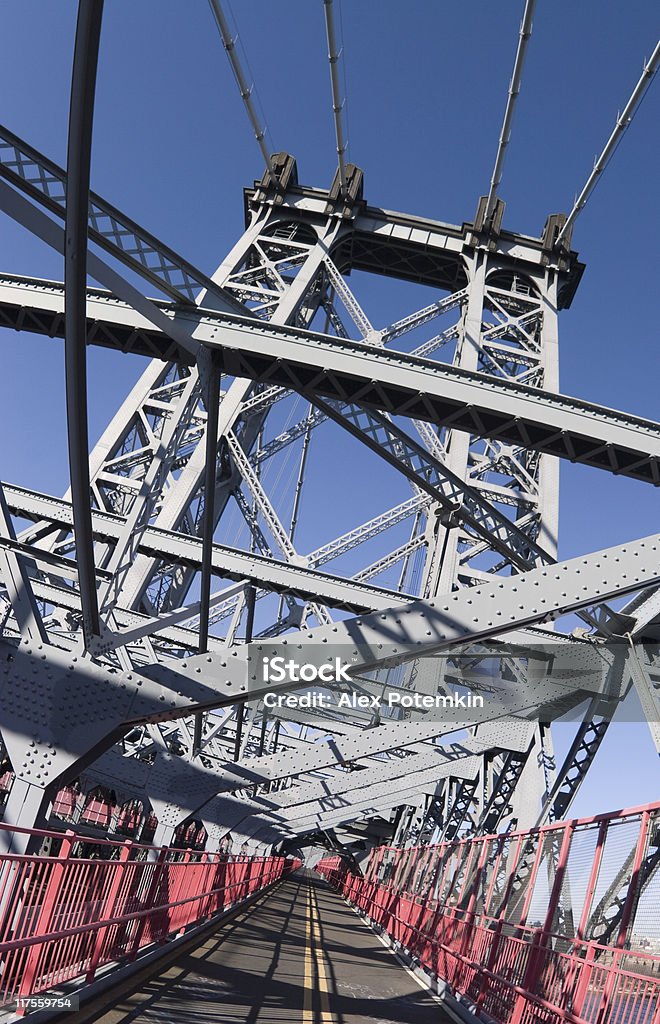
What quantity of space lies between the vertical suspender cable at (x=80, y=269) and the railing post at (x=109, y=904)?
3.04 metres

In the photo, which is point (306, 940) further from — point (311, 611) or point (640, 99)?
point (640, 99)

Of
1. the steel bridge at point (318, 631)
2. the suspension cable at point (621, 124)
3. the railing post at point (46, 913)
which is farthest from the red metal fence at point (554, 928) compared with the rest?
the suspension cable at point (621, 124)

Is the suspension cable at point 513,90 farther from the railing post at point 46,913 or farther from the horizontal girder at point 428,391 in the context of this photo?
the railing post at point 46,913

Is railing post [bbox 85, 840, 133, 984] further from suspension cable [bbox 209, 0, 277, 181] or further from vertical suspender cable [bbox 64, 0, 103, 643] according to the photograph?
suspension cable [bbox 209, 0, 277, 181]

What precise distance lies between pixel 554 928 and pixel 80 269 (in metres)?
8.50

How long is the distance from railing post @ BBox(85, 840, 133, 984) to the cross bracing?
1251 millimetres

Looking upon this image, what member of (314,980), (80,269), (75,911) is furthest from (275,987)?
(80,269)

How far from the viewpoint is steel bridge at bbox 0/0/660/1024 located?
730 centimetres

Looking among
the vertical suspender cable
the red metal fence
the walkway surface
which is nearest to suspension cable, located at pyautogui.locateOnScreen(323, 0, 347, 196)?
the vertical suspender cable

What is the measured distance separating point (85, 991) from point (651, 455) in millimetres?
7549

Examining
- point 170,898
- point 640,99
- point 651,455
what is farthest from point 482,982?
point 640,99

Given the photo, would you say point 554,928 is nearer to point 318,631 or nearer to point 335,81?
point 318,631

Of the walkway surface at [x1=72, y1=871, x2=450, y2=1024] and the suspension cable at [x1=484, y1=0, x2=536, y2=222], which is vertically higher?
the suspension cable at [x1=484, y1=0, x2=536, y2=222]

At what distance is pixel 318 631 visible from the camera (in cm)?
784
